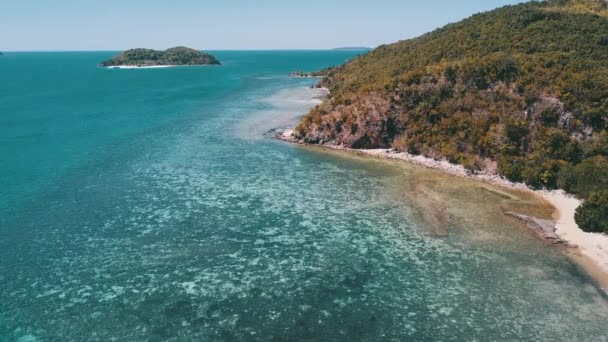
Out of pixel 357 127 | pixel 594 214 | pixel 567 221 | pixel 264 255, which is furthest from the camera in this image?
pixel 357 127

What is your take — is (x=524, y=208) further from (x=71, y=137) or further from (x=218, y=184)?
(x=71, y=137)

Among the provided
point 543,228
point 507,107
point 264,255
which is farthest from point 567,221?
point 264,255

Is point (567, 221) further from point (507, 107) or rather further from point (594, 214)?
point (507, 107)

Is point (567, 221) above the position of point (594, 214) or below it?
below

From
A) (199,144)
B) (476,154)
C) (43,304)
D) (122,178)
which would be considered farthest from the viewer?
(199,144)

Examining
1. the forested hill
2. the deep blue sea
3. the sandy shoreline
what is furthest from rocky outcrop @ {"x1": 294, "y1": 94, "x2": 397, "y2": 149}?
the deep blue sea

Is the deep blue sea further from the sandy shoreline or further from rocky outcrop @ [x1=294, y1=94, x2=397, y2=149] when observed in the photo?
rocky outcrop @ [x1=294, y1=94, x2=397, y2=149]

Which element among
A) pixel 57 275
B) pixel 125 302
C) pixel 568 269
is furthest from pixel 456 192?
pixel 57 275
